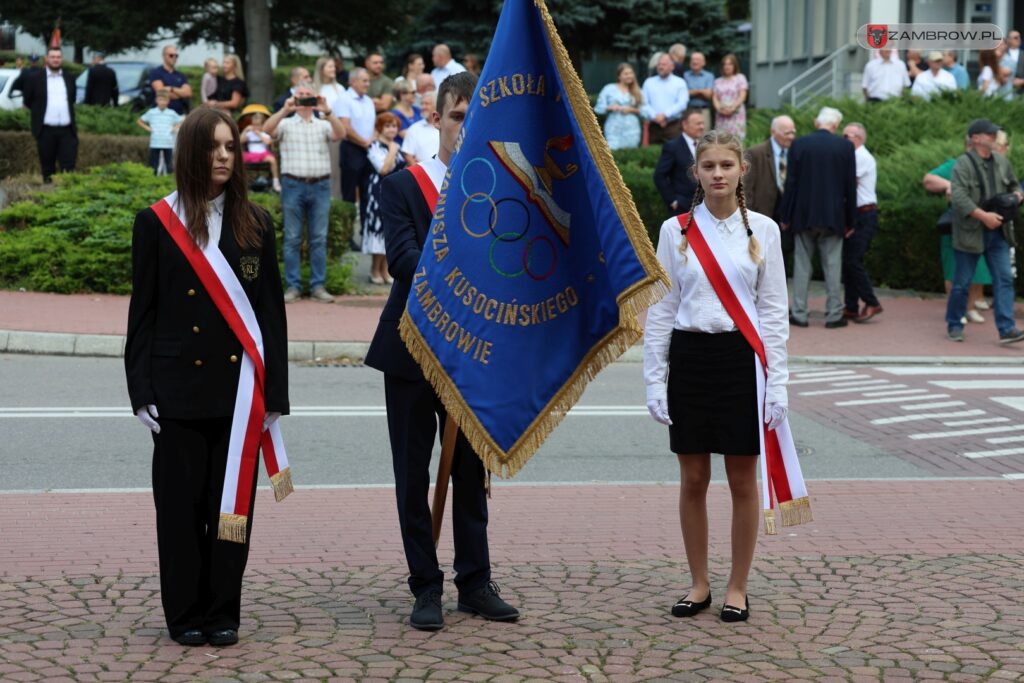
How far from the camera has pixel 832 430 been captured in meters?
10.7

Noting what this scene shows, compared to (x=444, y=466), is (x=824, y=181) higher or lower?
higher

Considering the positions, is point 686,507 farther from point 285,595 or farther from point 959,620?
point 285,595

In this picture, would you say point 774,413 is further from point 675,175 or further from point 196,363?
point 675,175

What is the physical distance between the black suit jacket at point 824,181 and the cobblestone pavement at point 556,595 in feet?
24.0

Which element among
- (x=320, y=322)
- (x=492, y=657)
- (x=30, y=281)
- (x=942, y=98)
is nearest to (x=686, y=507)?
(x=492, y=657)

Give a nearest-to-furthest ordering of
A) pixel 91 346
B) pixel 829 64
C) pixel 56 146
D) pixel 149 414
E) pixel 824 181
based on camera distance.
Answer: pixel 149 414, pixel 91 346, pixel 824 181, pixel 56 146, pixel 829 64

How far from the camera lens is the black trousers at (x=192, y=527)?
5.60m

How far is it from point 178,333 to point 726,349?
2.01 metres

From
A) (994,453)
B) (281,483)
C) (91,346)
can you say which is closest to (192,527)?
(281,483)

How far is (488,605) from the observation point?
5.95 meters

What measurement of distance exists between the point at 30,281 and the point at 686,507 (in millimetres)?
11718

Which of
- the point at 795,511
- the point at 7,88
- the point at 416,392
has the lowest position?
the point at 795,511

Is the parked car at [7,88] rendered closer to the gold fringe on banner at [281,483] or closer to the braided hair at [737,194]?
the gold fringe on banner at [281,483]

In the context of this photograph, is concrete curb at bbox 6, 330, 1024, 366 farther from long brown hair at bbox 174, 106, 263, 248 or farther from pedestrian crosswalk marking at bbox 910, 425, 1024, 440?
long brown hair at bbox 174, 106, 263, 248
